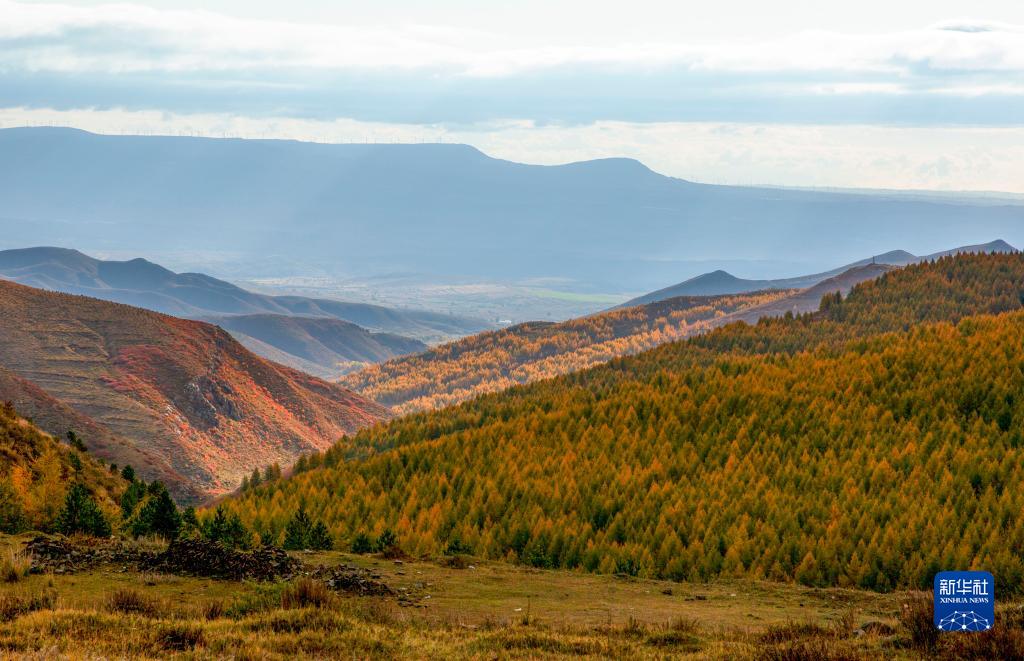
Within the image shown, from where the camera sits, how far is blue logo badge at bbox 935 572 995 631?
45.2ft

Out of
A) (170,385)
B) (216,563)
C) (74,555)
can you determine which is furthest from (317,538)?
(170,385)

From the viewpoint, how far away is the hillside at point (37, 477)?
30.3 m

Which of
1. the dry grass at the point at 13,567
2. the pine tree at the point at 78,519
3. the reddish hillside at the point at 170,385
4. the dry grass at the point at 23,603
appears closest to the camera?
the dry grass at the point at 23,603

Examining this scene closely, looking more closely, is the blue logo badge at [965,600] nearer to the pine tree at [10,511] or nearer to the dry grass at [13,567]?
the dry grass at [13,567]

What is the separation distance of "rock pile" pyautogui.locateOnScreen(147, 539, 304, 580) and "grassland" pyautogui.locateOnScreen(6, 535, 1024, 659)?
0.56m

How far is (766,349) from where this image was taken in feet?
252

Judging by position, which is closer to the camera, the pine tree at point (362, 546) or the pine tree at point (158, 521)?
the pine tree at point (158, 521)

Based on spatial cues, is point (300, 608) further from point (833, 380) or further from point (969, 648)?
point (833, 380)

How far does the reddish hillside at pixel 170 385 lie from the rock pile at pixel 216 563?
51898mm

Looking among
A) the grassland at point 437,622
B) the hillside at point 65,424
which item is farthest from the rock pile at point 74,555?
the hillside at point 65,424

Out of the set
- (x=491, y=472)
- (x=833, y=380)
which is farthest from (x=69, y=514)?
(x=833, y=380)

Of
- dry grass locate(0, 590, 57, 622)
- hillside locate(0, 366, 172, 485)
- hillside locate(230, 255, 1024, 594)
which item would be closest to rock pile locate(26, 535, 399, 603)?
dry grass locate(0, 590, 57, 622)

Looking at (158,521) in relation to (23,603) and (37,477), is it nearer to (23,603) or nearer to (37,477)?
(37,477)

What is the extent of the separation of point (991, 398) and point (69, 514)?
3580cm
